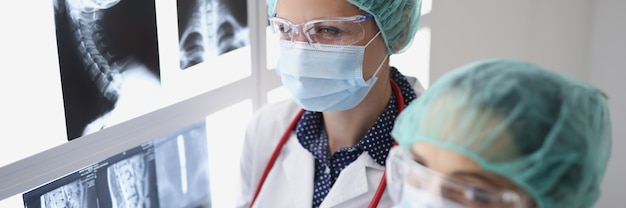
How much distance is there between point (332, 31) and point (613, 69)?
200cm

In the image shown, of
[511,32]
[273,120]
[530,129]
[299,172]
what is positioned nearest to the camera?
[530,129]

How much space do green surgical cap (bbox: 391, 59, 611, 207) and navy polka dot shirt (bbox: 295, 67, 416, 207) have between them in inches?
22.2

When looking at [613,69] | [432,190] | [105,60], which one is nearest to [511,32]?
[613,69]

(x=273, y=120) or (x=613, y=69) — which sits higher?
(x=273, y=120)

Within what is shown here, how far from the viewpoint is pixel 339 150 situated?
62.9 inches

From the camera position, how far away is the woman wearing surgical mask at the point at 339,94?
1525 millimetres

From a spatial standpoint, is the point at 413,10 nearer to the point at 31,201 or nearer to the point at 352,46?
the point at 352,46

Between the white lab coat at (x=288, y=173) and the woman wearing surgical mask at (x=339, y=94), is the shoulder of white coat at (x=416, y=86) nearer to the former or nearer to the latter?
the woman wearing surgical mask at (x=339, y=94)

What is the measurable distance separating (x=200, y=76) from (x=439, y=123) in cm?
103

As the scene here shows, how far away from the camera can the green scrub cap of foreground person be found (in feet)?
5.00

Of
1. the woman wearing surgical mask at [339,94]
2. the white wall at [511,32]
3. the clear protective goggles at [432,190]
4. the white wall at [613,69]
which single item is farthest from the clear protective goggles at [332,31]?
the white wall at [613,69]

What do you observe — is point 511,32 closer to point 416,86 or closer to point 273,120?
point 416,86

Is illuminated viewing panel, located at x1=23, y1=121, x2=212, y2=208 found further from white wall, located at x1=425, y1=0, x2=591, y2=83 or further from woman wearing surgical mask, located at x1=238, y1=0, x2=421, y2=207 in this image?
white wall, located at x1=425, y1=0, x2=591, y2=83

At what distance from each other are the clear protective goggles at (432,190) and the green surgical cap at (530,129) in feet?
0.10
